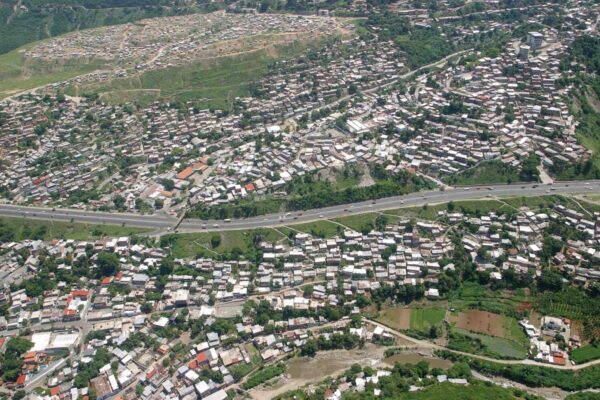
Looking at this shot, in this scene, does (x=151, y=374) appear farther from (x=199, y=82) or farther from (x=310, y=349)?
(x=199, y=82)

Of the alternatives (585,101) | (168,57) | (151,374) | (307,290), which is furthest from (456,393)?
(168,57)

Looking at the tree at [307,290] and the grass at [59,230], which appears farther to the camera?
the grass at [59,230]

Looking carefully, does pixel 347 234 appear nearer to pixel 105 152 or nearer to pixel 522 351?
pixel 522 351

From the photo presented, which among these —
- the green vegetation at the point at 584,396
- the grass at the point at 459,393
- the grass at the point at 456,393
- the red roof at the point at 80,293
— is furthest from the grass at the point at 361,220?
the red roof at the point at 80,293

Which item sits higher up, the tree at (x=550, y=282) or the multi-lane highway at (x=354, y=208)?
the multi-lane highway at (x=354, y=208)

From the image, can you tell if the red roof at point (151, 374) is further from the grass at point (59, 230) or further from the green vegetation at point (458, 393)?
the grass at point (59, 230)

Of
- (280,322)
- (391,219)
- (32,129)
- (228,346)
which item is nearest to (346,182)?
(391,219)

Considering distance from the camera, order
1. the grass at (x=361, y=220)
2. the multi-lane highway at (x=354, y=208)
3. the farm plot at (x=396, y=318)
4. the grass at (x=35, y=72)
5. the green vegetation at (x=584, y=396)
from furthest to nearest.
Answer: the grass at (x=35, y=72) → the multi-lane highway at (x=354, y=208) → the grass at (x=361, y=220) → the farm plot at (x=396, y=318) → the green vegetation at (x=584, y=396)
